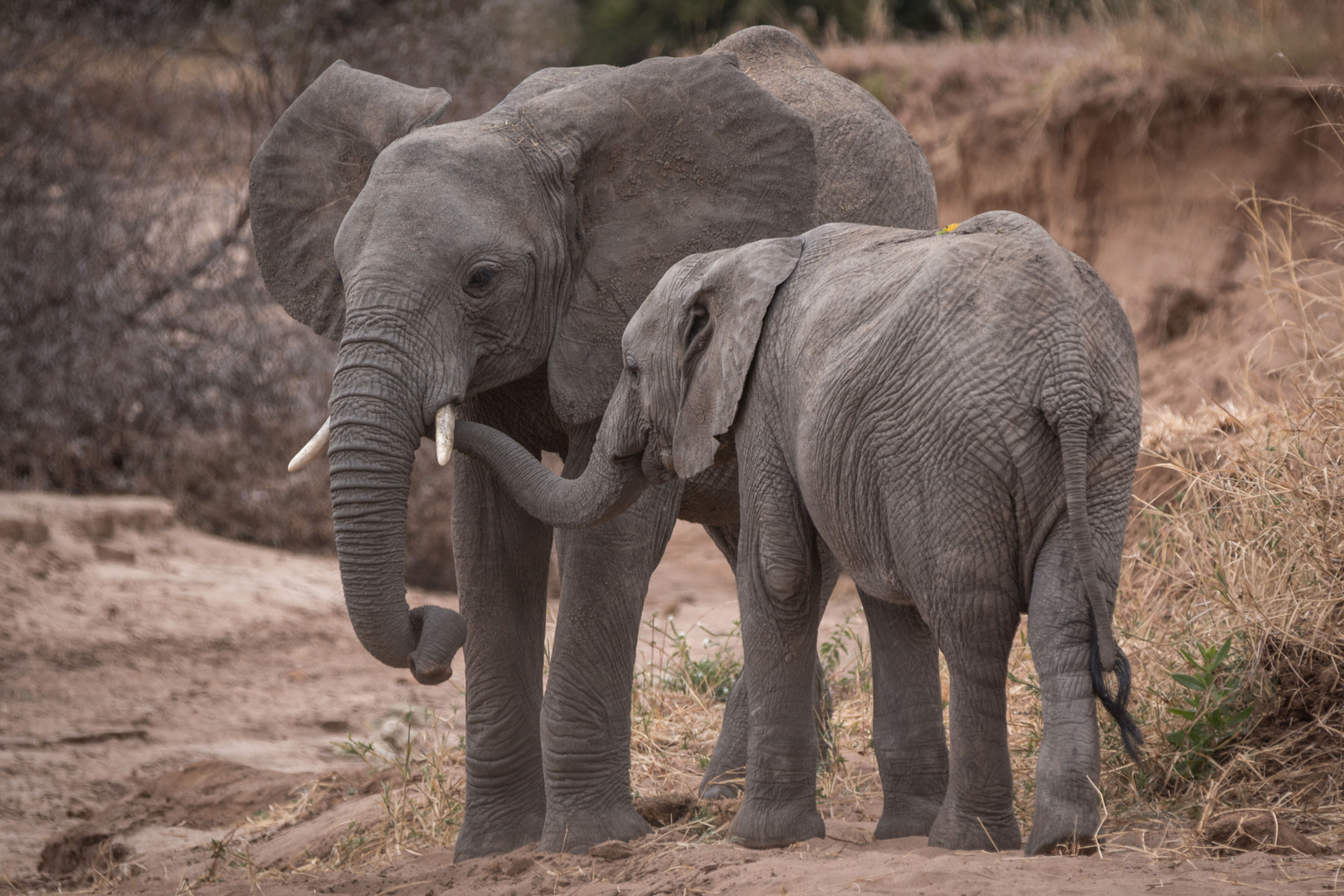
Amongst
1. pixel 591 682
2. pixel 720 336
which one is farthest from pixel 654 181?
pixel 591 682

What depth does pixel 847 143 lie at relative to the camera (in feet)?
16.2

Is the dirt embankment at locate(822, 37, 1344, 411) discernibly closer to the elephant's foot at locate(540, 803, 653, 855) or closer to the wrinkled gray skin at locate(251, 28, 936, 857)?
the wrinkled gray skin at locate(251, 28, 936, 857)

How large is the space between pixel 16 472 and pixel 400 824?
6.79m

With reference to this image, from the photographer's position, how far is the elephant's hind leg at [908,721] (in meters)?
3.92

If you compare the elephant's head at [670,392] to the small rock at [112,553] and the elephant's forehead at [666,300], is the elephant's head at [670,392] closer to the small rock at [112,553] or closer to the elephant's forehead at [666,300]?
the elephant's forehead at [666,300]

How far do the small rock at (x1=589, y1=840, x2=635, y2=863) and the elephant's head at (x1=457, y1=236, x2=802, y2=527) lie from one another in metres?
0.86

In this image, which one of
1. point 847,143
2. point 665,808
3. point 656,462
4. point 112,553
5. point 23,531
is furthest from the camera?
point 112,553

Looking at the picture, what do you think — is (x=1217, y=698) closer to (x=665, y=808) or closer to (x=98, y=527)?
(x=665, y=808)

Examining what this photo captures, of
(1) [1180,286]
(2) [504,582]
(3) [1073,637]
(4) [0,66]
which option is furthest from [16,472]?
(3) [1073,637]

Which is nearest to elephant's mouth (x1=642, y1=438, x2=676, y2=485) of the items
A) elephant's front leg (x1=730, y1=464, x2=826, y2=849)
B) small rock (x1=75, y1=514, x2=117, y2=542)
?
elephant's front leg (x1=730, y1=464, x2=826, y2=849)

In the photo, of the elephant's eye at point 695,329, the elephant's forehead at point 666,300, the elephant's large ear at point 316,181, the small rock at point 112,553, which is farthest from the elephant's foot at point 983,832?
the small rock at point 112,553

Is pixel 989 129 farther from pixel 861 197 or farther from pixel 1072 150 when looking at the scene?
pixel 861 197

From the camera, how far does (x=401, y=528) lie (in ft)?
12.7

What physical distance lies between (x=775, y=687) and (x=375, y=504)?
113 cm
